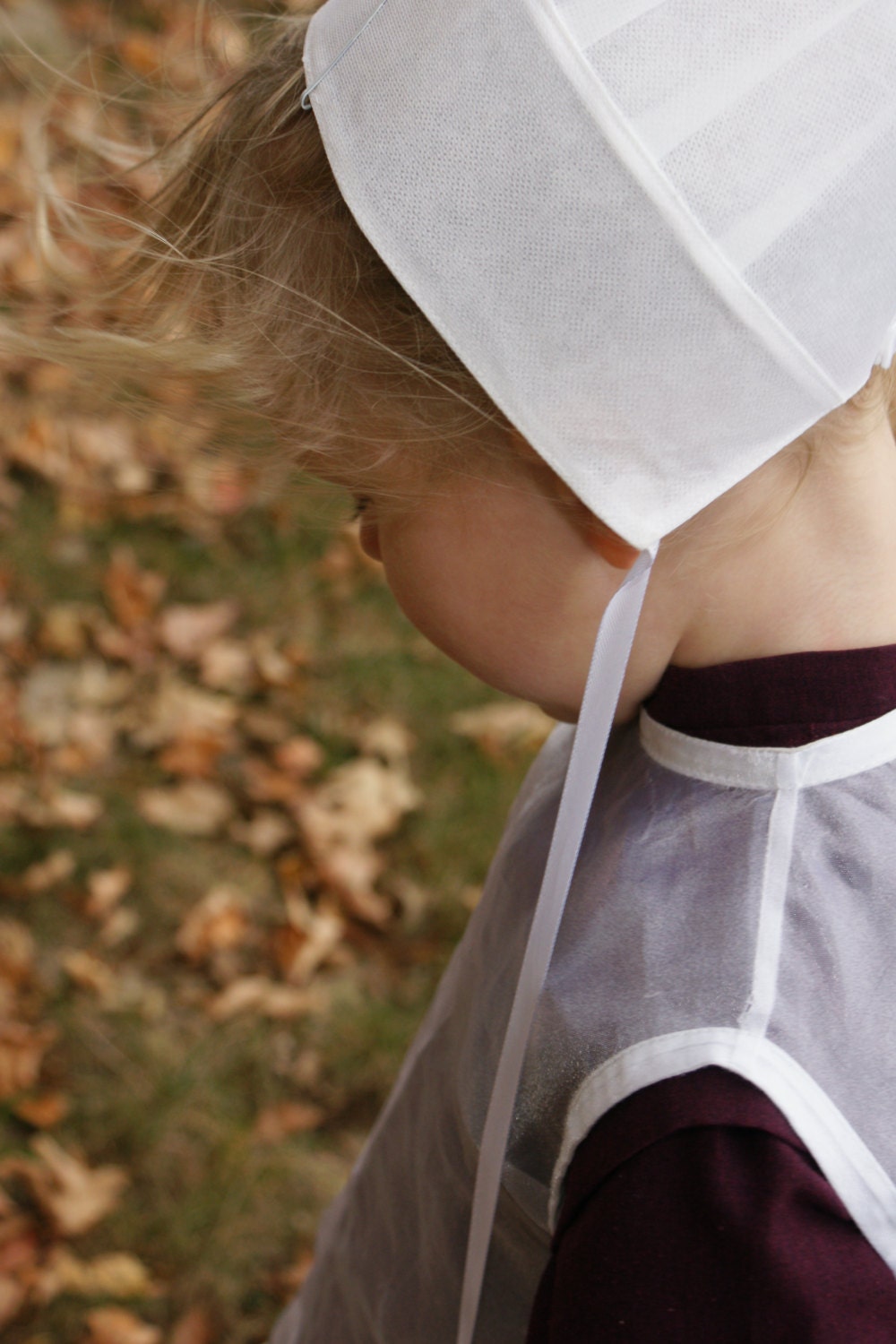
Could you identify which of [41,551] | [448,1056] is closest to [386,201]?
[448,1056]

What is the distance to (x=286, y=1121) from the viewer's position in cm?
248

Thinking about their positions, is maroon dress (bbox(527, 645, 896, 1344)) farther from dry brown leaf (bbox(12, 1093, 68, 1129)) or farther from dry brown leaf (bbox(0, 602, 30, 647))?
dry brown leaf (bbox(0, 602, 30, 647))

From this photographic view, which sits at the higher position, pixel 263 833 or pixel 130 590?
pixel 130 590

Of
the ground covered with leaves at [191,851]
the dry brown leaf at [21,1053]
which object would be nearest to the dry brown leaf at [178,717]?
the ground covered with leaves at [191,851]

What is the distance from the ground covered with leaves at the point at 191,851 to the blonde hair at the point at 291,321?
417 millimetres

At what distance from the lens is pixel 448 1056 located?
142 centimetres

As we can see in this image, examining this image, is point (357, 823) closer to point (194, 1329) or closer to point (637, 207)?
point (194, 1329)

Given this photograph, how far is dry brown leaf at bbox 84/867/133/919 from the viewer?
105 inches

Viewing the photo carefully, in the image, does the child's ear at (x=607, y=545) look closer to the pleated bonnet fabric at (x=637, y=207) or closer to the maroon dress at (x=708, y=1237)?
the pleated bonnet fabric at (x=637, y=207)

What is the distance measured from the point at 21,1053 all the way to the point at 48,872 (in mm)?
403

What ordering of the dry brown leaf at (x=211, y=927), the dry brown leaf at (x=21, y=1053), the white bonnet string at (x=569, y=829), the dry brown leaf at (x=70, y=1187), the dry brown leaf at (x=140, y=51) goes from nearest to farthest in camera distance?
the white bonnet string at (x=569, y=829), the dry brown leaf at (x=70, y=1187), the dry brown leaf at (x=21, y=1053), the dry brown leaf at (x=211, y=927), the dry brown leaf at (x=140, y=51)

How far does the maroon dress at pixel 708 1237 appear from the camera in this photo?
836 mm

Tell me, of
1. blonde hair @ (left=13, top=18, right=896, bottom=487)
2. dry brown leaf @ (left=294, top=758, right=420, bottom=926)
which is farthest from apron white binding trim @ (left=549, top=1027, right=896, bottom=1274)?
dry brown leaf @ (left=294, top=758, right=420, bottom=926)

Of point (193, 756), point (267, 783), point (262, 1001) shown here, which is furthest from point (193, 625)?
point (262, 1001)
